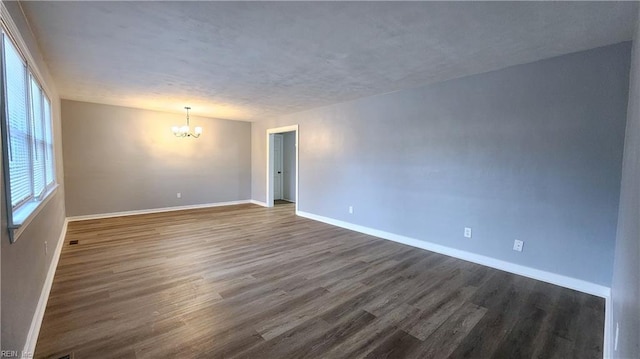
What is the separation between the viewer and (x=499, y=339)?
1979 mm

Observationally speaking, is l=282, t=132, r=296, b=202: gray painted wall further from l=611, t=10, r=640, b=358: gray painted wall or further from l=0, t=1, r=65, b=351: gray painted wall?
l=611, t=10, r=640, b=358: gray painted wall

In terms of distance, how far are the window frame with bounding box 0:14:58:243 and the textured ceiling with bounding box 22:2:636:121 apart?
31cm

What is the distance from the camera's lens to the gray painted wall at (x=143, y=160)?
5.27 metres

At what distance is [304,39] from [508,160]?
2598 mm

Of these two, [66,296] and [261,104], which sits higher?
[261,104]

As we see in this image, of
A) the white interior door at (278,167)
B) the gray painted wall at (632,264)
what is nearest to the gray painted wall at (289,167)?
the white interior door at (278,167)

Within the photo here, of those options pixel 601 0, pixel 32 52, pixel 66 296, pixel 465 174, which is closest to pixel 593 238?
pixel 465 174

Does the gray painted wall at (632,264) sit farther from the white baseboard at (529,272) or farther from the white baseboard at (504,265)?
the white baseboard at (504,265)

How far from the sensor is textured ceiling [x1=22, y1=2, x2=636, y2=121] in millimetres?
1945

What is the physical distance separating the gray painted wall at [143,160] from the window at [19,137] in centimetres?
294

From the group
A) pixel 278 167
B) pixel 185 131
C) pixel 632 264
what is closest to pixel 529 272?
pixel 632 264

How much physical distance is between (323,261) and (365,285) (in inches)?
29.8

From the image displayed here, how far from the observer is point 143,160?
6000 millimetres

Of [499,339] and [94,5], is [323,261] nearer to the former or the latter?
[499,339]
